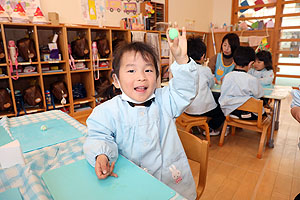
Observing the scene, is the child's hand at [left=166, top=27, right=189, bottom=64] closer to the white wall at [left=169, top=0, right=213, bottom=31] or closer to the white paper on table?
the white paper on table

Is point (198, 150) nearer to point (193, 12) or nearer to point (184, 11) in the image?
point (184, 11)

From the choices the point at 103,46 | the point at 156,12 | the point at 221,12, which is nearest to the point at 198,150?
the point at 103,46

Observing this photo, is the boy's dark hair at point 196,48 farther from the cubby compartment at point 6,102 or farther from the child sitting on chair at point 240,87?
the cubby compartment at point 6,102

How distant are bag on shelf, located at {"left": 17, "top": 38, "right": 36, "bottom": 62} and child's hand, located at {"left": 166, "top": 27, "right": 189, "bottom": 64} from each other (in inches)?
107

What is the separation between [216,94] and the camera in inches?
114

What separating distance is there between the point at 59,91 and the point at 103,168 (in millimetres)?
2836

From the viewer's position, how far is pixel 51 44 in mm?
3098

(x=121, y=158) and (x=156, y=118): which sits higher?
(x=156, y=118)

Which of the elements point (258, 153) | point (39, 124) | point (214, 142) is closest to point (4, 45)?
point (39, 124)

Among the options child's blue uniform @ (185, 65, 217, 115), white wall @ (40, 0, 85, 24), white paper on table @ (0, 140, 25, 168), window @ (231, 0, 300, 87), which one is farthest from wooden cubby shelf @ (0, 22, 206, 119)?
window @ (231, 0, 300, 87)

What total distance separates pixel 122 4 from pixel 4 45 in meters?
2.29

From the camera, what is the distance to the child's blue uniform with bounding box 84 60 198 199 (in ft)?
2.83

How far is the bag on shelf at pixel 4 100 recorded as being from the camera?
8.98 feet

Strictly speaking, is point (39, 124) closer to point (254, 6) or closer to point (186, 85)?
point (186, 85)
